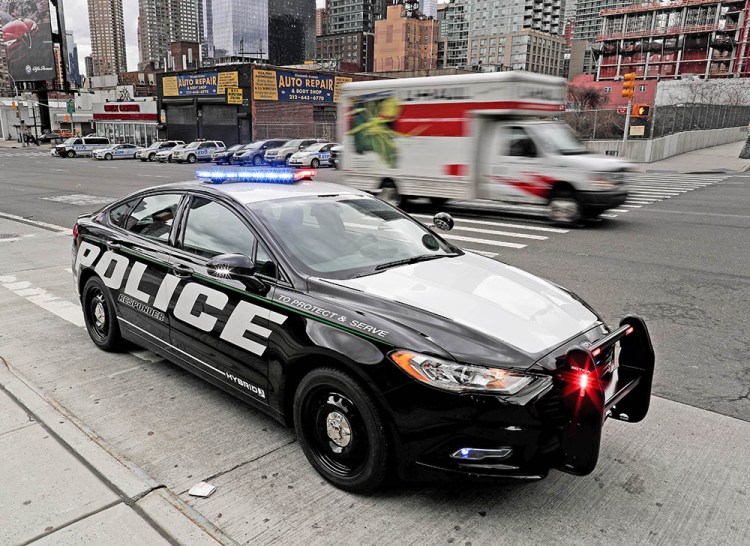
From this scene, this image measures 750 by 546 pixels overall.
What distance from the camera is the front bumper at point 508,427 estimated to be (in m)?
2.74

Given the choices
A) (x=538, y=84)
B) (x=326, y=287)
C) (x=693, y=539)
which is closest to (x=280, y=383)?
(x=326, y=287)

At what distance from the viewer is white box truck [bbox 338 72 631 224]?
12289mm

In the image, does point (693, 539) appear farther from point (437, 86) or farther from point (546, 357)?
point (437, 86)

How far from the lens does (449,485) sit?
327 centimetres

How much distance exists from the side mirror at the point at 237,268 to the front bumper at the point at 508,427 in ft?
3.90

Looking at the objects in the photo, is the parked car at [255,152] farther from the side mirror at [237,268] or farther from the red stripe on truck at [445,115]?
the side mirror at [237,268]

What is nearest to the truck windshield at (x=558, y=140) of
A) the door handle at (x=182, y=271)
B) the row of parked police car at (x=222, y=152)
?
the door handle at (x=182, y=271)

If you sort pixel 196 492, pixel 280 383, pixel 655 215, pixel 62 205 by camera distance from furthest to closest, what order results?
1. pixel 62 205
2. pixel 655 215
3. pixel 280 383
4. pixel 196 492

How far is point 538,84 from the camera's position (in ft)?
43.2

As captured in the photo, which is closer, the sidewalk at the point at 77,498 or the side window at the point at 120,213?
the sidewalk at the point at 77,498

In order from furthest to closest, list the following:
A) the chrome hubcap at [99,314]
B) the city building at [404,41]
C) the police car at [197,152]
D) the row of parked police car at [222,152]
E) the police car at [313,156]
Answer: the city building at [404,41], the police car at [197,152], the row of parked police car at [222,152], the police car at [313,156], the chrome hubcap at [99,314]

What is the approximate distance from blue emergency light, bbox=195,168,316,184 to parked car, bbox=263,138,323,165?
30.8m

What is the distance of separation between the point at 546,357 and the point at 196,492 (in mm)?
1948

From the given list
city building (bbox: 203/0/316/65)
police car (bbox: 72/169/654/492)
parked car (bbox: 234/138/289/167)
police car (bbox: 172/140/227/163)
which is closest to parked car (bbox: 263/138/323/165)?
parked car (bbox: 234/138/289/167)
